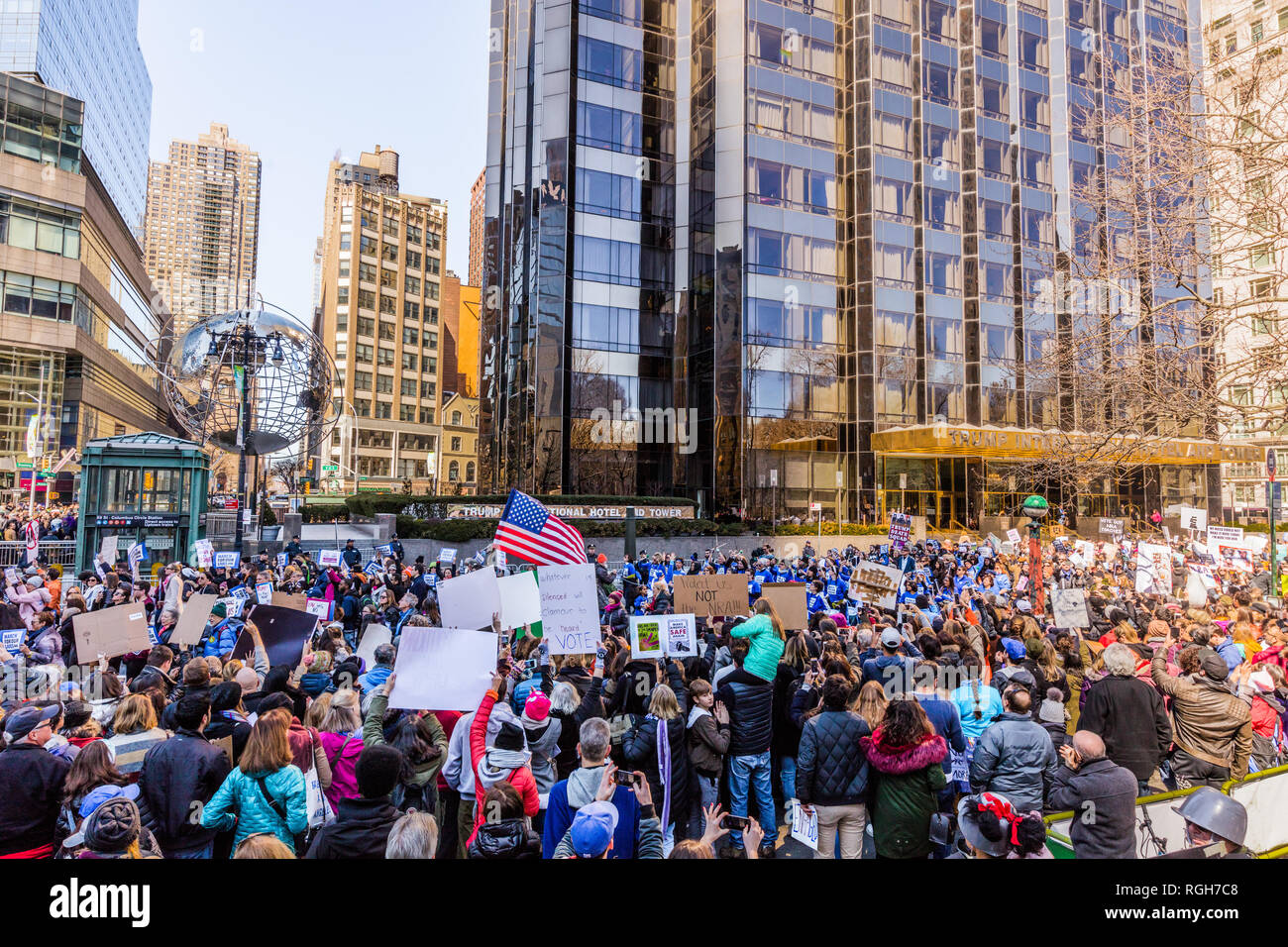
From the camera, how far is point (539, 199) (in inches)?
1555

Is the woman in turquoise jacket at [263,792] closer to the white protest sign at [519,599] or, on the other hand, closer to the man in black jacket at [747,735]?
the man in black jacket at [747,735]

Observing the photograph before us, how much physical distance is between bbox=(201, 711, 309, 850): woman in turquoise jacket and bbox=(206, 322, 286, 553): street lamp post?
65.1ft

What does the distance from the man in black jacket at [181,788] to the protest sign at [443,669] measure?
1166mm

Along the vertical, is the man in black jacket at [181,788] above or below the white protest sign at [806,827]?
above

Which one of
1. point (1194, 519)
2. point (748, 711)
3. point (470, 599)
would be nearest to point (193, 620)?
point (470, 599)

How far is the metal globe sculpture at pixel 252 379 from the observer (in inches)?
858

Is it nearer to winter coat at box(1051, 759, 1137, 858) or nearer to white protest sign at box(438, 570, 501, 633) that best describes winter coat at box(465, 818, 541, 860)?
winter coat at box(1051, 759, 1137, 858)

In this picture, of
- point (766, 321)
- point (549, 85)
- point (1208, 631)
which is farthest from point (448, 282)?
point (1208, 631)

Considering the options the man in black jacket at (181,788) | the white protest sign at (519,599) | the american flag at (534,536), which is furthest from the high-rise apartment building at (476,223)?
the man in black jacket at (181,788)

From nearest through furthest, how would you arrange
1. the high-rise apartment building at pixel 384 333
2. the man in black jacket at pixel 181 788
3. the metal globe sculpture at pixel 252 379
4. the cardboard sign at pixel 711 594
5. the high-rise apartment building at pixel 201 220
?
the man in black jacket at pixel 181 788 < the cardboard sign at pixel 711 594 < the metal globe sculpture at pixel 252 379 < the high-rise apartment building at pixel 384 333 < the high-rise apartment building at pixel 201 220

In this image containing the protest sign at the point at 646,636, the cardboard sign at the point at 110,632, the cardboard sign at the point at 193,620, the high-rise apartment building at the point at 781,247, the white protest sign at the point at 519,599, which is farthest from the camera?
the high-rise apartment building at the point at 781,247

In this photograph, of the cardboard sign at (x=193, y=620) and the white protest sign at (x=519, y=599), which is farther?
the cardboard sign at (x=193, y=620)
